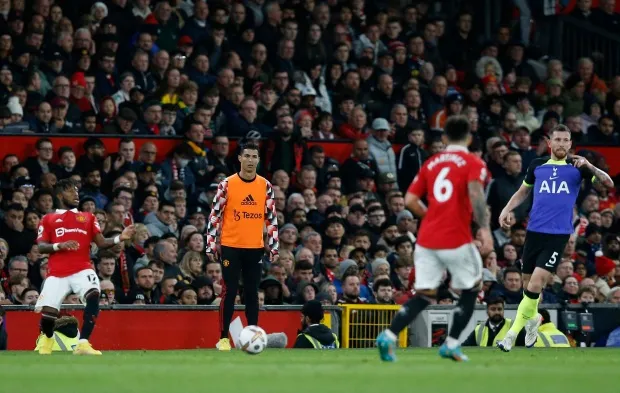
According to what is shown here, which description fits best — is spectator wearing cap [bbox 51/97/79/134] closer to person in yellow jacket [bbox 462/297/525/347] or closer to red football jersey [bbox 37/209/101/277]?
red football jersey [bbox 37/209/101/277]

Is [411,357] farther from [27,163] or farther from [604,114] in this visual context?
[604,114]

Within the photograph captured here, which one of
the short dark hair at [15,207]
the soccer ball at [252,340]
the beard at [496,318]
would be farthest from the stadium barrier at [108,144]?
the soccer ball at [252,340]

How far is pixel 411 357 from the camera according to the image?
13500 mm

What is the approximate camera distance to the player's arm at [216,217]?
15.9 metres

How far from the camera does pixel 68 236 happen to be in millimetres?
14922

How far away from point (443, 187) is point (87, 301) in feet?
15.2

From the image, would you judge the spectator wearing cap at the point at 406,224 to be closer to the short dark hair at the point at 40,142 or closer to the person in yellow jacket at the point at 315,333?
the person in yellow jacket at the point at 315,333

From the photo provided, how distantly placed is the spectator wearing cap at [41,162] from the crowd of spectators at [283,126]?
0.02 meters

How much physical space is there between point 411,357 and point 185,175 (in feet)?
28.1

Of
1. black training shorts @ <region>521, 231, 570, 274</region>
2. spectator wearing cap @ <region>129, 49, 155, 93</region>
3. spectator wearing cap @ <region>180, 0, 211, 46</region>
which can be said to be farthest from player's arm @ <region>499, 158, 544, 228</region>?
spectator wearing cap @ <region>180, 0, 211, 46</region>

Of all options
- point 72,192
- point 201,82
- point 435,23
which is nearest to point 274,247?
point 72,192

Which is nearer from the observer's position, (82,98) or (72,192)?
(72,192)

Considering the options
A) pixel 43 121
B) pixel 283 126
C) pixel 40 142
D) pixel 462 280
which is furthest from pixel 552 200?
pixel 43 121

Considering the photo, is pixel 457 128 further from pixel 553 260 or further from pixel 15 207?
pixel 15 207
